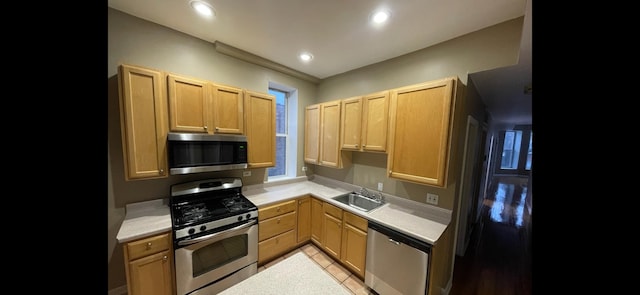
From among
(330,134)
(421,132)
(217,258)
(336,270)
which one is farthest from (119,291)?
(421,132)

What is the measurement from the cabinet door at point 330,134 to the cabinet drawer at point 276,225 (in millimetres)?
848

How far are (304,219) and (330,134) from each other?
1.19 metres

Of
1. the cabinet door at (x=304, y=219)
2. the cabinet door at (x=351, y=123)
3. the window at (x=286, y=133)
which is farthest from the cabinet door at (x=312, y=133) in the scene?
the cabinet door at (x=304, y=219)

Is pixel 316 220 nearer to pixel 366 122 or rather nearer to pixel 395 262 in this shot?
pixel 395 262

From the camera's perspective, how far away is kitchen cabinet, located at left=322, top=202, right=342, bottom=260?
2.25 metres

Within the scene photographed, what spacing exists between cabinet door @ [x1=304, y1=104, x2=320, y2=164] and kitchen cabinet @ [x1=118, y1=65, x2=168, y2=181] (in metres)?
1.74

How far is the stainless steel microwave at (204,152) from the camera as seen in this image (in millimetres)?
1795

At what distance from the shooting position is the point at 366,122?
7.34 feet

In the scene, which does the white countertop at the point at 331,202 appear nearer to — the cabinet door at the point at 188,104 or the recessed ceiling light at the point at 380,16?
the cabinet door at the point at 188,104
